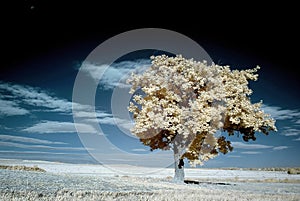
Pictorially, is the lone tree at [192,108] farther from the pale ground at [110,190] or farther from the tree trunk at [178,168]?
the pale ground at [110,190]

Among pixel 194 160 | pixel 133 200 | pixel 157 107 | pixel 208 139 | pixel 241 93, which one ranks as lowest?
pixel 133 200

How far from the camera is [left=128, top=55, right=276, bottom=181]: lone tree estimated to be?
26019mm

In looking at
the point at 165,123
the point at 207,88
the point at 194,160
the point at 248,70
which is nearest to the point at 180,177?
the point at 194,160

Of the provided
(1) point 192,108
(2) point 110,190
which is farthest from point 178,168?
(2) point 110,190

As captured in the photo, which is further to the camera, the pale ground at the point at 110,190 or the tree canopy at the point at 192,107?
the tree canopy at the point at 192,107

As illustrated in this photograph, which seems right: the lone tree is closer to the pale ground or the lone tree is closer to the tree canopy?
the tree canopy

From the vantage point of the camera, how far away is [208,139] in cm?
2747

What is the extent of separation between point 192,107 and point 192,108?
10 cm

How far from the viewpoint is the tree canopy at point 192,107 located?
26.0 m

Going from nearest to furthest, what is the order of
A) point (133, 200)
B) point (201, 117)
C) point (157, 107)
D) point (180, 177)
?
1. point (133, 200)
2. point (201, 117)
3. point (157, 107)
4. point (180, 177)

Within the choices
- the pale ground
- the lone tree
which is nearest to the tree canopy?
the lone tree

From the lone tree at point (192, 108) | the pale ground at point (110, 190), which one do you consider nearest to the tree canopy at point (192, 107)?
the lone tree at point (192, 108)

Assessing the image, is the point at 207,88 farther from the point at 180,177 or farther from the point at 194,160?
the point at 180,177

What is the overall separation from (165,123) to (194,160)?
433 centimetres
